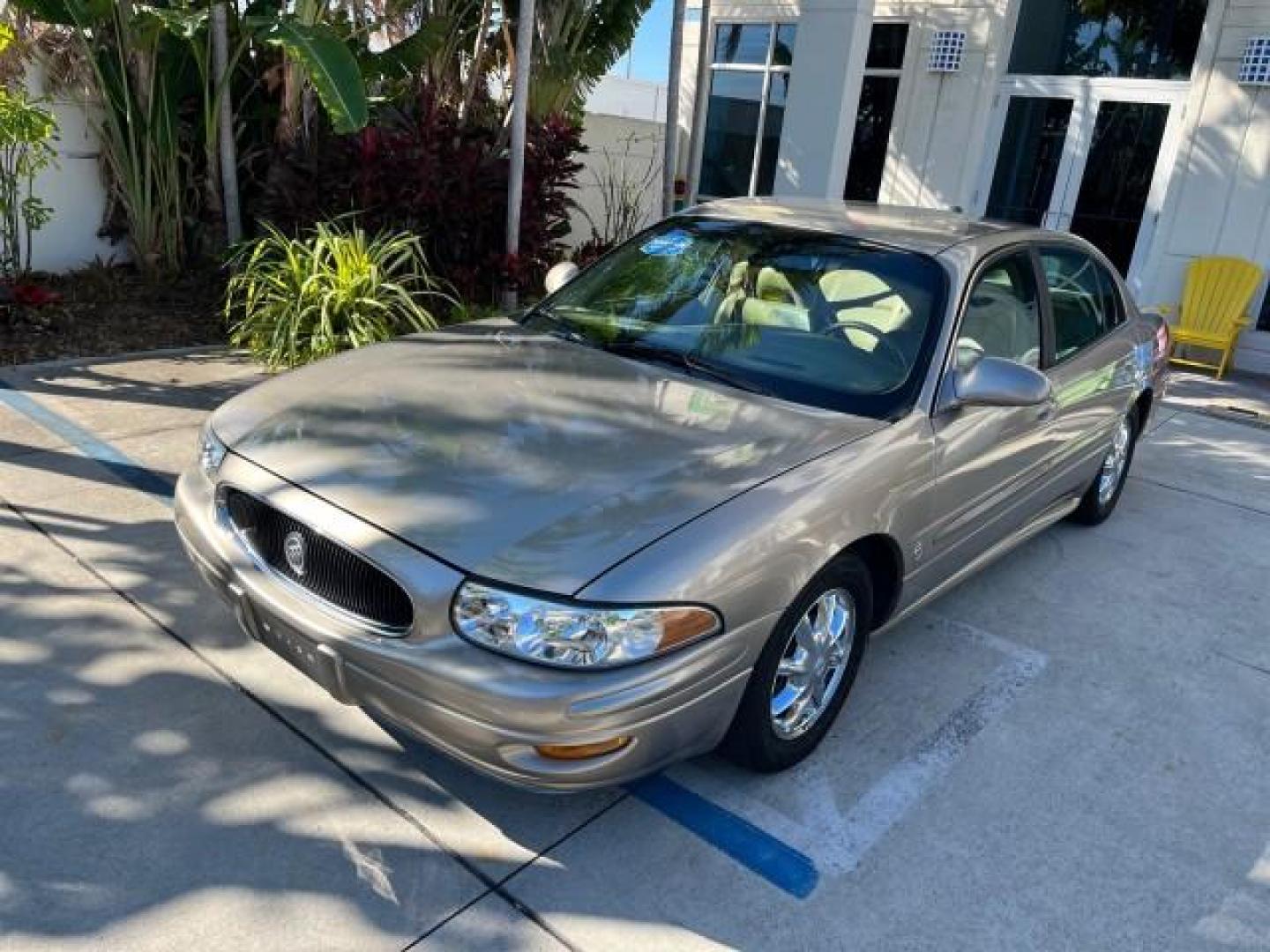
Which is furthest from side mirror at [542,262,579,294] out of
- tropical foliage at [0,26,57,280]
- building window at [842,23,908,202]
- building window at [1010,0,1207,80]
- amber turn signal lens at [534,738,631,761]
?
building window at [1010,0,1207,80]

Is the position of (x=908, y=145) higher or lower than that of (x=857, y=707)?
higher

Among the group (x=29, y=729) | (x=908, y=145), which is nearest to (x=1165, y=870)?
(x=29, y=729)

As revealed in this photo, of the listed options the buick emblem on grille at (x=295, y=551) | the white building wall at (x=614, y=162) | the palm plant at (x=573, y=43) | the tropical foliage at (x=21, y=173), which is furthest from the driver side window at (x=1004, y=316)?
the white building wall at (x=614, y=162)

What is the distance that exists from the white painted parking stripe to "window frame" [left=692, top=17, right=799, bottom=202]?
33.2 ft

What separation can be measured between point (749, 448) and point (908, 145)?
1007cm

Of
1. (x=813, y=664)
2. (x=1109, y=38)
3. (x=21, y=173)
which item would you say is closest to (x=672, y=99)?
(x=1109, y=38)

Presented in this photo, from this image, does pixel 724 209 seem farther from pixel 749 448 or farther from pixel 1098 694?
pixel 1098 694

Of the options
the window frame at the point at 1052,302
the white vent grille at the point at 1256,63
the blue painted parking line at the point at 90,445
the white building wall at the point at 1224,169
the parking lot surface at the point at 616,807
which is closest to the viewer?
the parking lot surface at the point at 616,807

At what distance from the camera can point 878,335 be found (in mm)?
3594

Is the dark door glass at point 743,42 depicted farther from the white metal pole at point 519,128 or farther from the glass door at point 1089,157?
the white metal pole at point 519,128

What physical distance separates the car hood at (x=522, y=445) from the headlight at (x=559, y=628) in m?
0.06

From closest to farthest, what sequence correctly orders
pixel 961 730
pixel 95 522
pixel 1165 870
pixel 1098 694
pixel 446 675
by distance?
pixel 446 675, pixel 1165 870, pixel 961 730, pixel 1098 694, pixel 95 522

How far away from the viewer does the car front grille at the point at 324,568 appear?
2580mm

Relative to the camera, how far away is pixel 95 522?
169 inches
